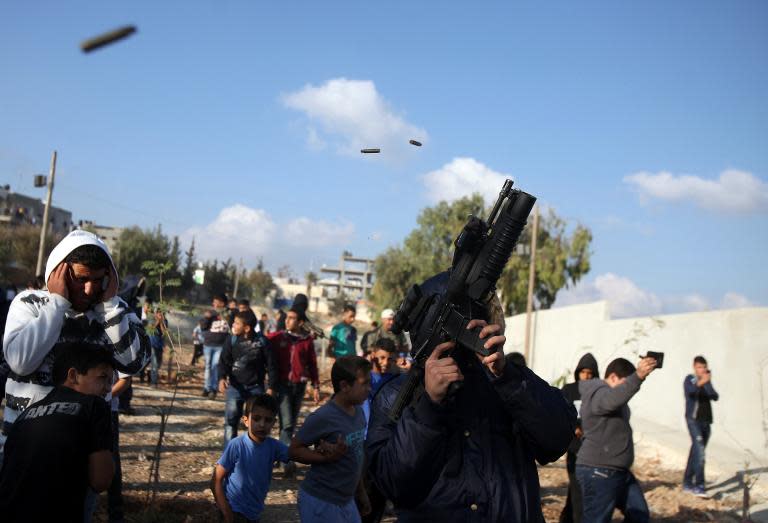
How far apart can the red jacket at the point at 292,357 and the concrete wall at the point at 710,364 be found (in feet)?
14.5

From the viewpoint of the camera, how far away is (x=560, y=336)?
24.4 meters

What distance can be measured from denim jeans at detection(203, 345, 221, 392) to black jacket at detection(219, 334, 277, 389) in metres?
5.63

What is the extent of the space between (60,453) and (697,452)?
357 inches

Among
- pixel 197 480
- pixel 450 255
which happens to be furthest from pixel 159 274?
pixel 450 255

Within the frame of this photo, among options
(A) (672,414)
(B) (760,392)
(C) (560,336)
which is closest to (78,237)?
(B) (760,392)

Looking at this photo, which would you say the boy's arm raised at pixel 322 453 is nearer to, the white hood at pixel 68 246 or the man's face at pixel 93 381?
the man's face at pixel 93 381

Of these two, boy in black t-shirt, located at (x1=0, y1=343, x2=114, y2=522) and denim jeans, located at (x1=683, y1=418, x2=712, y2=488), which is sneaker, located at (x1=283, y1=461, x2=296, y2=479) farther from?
boy in black t-shirt, located at (x1=0, y1=343, x2=114, y2=522)

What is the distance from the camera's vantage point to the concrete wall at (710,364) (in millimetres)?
12797

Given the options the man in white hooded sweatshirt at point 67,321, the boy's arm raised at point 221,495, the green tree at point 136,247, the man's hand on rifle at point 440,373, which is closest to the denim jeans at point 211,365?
the boy's arm raised at point 221,495

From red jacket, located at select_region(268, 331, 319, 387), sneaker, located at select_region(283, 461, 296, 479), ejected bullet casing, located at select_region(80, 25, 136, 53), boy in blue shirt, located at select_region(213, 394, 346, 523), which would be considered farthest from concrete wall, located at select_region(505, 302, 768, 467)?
ejected bullet casing, located at select_region(80, 25, 136, 53)

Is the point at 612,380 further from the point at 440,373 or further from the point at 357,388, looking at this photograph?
the point at 440,373

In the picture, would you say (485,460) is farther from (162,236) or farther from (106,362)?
(162,236)

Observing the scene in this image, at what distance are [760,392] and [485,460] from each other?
12.2m

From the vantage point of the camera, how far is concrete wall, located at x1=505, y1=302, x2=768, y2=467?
42.0ft
